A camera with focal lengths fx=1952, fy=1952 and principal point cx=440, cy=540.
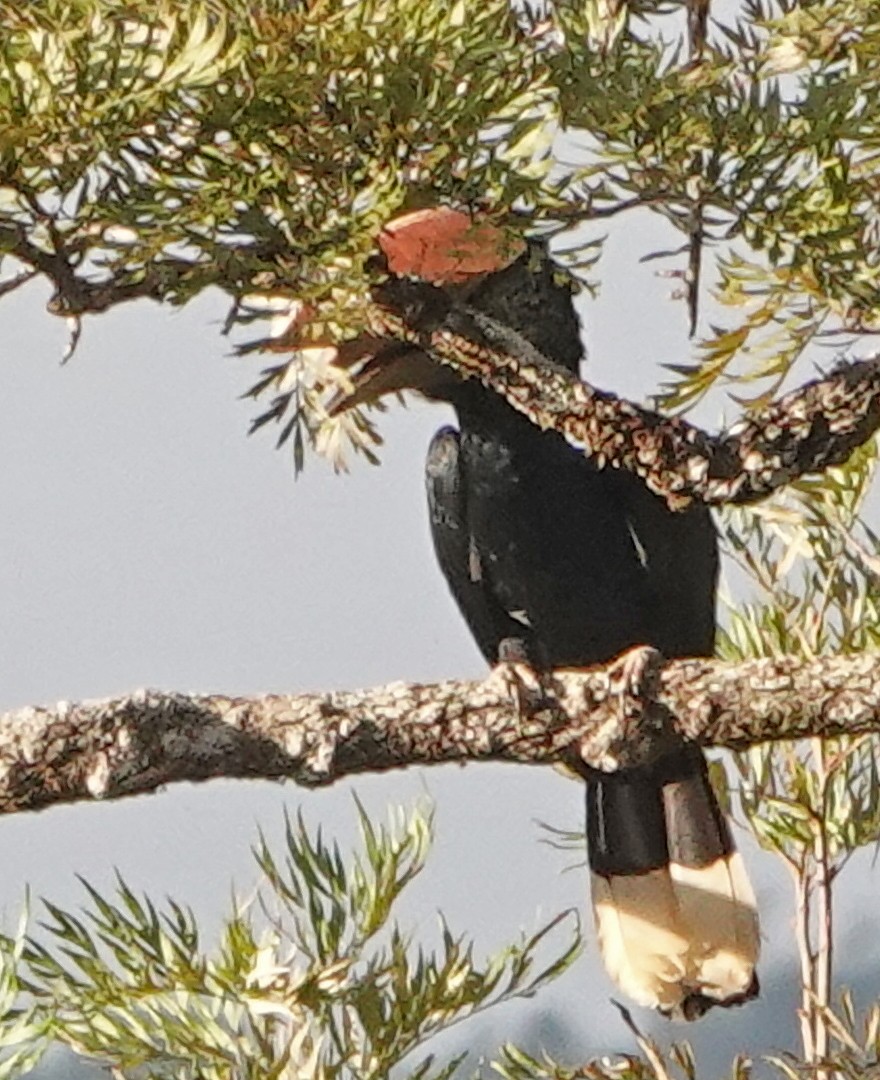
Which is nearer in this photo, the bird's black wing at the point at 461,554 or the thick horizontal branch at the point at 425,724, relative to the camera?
the thick horizontal branch at the point at 425,724

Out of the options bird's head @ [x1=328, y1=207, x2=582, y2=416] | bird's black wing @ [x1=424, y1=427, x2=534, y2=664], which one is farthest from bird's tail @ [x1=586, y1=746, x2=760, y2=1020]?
bird's head @ [x1=328, y1=207, x2=582, y2=416]

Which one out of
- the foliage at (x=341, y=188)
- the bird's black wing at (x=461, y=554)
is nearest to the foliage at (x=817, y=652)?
the foliage at (x=341, y=188)

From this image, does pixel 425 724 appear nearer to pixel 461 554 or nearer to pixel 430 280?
pixel 430 280

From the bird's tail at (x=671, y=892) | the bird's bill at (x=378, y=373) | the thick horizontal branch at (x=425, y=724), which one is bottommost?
the bird's tail at (x=671, y=892)

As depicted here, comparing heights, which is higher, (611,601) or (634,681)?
(611,601)

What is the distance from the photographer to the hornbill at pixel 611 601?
1.64 m

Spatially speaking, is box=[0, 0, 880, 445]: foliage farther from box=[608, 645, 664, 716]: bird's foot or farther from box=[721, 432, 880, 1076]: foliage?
box=[721, 432, 880, 1076]: foliage

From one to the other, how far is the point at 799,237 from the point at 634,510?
857mm

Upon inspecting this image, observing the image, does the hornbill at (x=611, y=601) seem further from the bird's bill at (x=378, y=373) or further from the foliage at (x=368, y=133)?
the foliage at (x=368, y=133)

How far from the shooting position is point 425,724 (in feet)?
3.03

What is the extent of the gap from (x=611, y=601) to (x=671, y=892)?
28cm

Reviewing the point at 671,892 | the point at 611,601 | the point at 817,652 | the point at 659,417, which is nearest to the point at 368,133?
the point at 659,417

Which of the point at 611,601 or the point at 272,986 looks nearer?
the point at 272,986

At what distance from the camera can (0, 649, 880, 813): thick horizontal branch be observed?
89 centimetres
